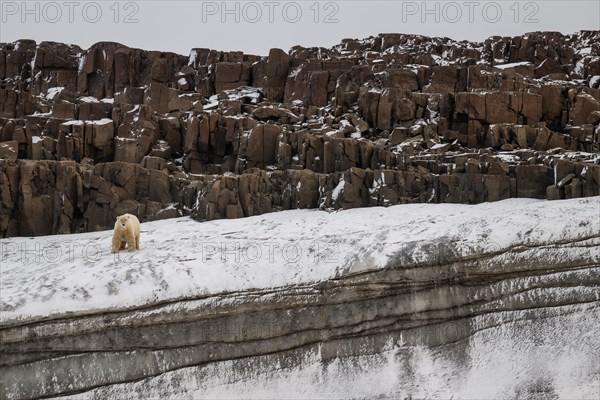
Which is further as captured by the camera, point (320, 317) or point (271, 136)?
point (271, 136)

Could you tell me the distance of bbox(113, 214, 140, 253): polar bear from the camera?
1734cm

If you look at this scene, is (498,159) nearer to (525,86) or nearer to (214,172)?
(214,172)

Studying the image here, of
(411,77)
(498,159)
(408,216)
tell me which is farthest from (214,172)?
(411,77)

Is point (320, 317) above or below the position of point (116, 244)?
below

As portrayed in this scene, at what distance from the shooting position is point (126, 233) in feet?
57.1

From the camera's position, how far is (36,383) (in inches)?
542

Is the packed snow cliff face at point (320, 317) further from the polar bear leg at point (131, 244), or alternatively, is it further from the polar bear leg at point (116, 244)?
the polar bear leg at point (116, 244)

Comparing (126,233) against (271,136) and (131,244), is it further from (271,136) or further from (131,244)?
(271,136)

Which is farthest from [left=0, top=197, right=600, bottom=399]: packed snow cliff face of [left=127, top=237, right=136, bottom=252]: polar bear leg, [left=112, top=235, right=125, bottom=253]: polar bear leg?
[left=112, top=235, right=125, bottom=253]: polar bear leg

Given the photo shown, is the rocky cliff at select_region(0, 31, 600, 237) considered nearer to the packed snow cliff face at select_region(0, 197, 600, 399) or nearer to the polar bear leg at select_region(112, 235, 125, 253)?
the polar bear leg at select_region(112, 235, 125, 253)

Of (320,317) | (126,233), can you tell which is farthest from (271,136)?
(320,317)

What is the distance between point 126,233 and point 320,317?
6138 mm

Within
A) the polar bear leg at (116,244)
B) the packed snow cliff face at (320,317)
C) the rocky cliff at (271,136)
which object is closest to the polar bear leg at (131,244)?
the polar bear leg at (116,244)

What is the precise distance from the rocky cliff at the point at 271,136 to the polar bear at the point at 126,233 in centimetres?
546
